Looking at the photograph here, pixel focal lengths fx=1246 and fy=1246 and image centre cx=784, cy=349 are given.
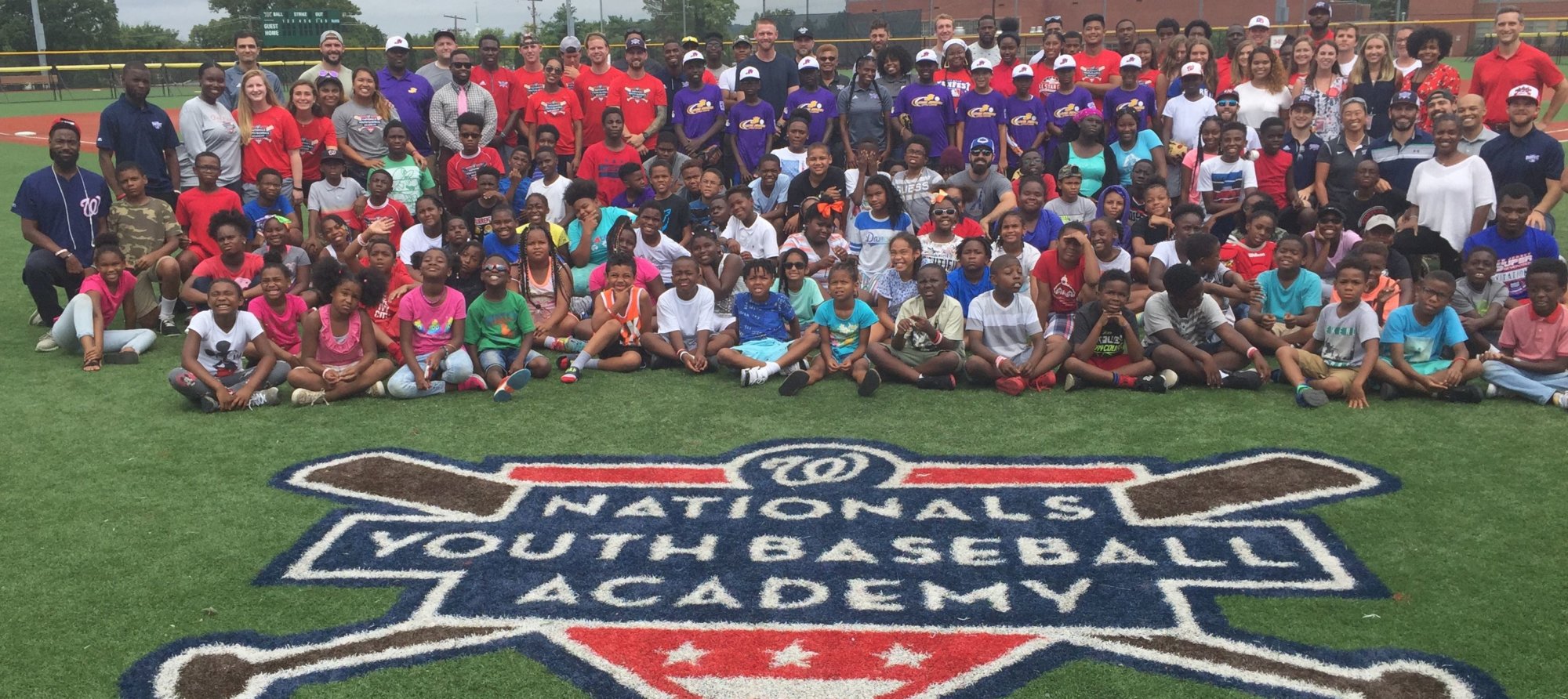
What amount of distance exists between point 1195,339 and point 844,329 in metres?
2.33

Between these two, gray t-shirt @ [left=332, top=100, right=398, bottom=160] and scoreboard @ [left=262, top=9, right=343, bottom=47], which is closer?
gray t-shirt @ [left=332, top=100, right=398, bottom=160]

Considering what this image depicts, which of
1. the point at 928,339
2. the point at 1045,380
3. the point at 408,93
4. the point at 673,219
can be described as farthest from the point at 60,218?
the point at 1045,380

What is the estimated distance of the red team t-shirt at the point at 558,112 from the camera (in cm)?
1126

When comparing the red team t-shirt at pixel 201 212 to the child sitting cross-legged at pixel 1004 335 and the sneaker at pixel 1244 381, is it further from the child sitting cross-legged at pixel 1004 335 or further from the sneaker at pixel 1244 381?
the sneaker at pixel 1244 381

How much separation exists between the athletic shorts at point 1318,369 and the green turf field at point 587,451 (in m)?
0.23

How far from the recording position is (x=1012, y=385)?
799cm

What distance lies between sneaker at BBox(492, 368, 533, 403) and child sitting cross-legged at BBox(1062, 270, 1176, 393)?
3.51 metres

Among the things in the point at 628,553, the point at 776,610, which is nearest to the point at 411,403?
the point at 628,553

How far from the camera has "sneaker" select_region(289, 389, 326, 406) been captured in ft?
25.5

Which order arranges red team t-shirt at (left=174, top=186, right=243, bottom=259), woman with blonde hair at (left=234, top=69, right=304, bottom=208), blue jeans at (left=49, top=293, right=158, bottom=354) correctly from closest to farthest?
blue jeans at (left=49, top=293, right=158, bottom=354), red team t-shirt at (left=174, top=186, right=243, bottom=259), woman with blonde hair at (left=234, top=69, right=304, bottom=208)

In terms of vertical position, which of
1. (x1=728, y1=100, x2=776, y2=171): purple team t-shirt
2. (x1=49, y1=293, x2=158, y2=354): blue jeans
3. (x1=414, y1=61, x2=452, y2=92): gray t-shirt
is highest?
(x1=414, y1=61, x2=452, y2=92): gray t-shirt

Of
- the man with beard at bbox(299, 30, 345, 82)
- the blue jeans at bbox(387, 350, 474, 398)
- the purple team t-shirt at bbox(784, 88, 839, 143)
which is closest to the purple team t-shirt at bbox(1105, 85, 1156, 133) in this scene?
the purple team t-shirt at bbox(784, 88, 839, 143)

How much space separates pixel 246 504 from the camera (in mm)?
6109

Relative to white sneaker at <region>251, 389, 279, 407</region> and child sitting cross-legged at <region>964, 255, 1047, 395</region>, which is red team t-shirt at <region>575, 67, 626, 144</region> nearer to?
white sneaker at <region>251, 389, 279, 407</region>
